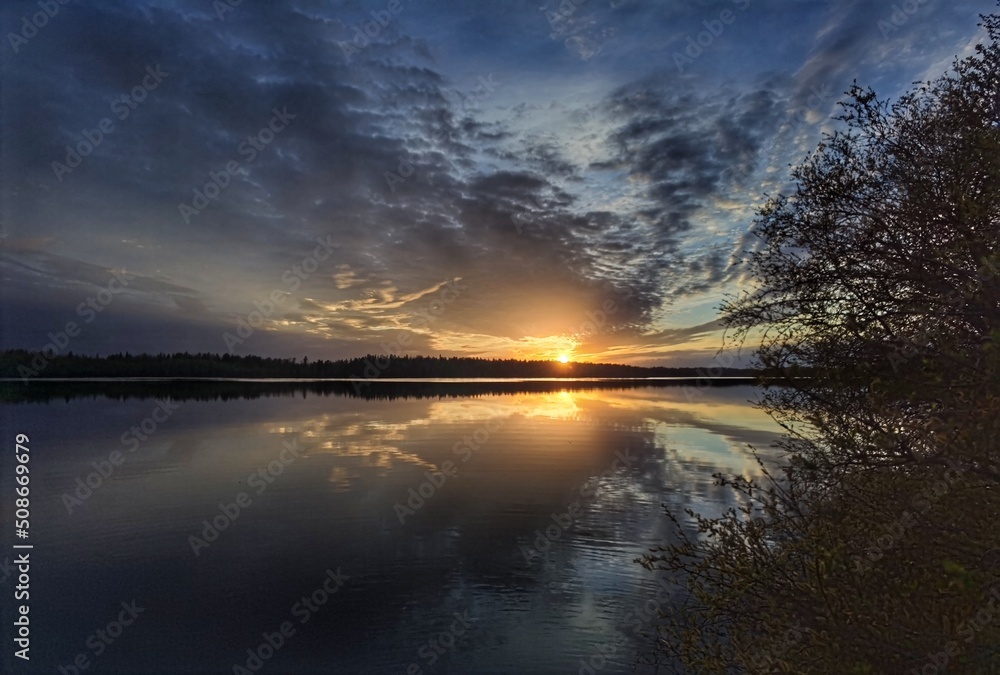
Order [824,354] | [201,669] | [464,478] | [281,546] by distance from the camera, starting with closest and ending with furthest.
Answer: [824,354] → [201,669] → [281,546] → [464,478]

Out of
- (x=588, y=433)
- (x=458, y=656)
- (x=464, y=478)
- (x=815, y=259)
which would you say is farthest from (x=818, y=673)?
(x=588, y=433)

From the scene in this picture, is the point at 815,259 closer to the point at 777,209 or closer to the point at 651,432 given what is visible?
the point at 777,209

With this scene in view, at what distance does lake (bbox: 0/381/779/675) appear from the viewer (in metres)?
14.9

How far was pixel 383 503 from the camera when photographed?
91.7 feet

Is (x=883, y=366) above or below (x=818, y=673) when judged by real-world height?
above

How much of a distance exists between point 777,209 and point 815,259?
1.15m

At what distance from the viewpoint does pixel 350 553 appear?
21125 millimetres

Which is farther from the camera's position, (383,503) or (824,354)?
(383,503)

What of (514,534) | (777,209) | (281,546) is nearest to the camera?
(777,209)

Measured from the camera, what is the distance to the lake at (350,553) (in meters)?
14.9

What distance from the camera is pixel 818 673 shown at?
846cm

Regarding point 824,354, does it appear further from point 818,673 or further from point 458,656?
point 458,656

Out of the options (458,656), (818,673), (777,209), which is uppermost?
(777,209)

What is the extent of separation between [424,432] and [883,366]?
48.5 meters
